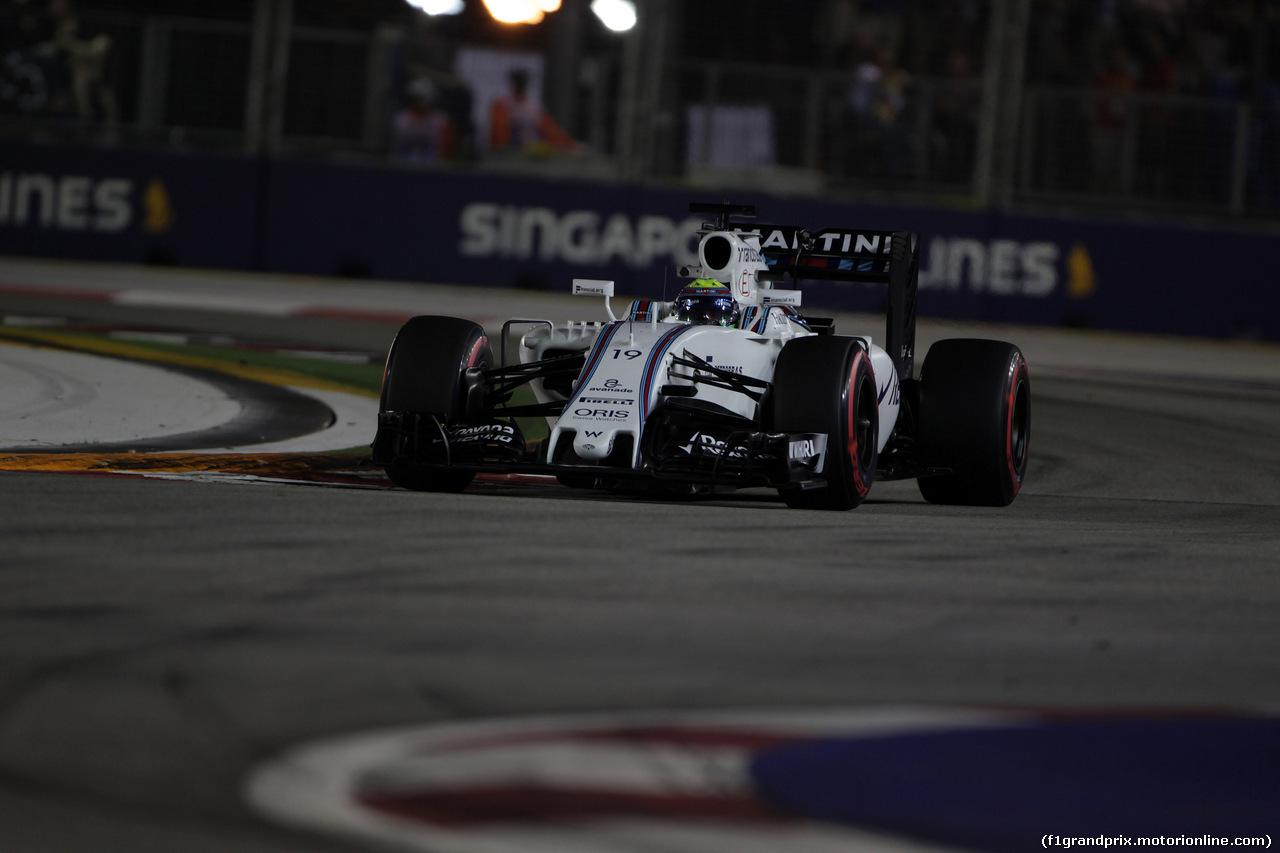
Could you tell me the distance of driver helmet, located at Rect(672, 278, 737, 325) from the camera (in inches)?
287

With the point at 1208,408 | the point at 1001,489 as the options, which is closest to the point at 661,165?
the point at 1208,408

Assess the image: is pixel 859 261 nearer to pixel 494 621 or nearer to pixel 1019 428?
pixel 1019 428

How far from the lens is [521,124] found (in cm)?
1825

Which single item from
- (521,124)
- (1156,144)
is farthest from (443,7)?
(1156,144)

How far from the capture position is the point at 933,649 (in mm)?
4066

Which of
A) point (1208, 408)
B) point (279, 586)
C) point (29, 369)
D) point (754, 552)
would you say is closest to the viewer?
point (279, 586)

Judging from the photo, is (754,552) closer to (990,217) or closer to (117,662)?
(117,662)

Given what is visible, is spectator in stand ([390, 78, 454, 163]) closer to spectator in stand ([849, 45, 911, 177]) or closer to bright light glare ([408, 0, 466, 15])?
bright light glare ([408, 0, 466, 15])

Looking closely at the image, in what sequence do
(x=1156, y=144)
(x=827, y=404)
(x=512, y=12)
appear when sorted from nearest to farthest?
(x=827, y=404) → (x=1156, y=144) → (x=512, y=12)

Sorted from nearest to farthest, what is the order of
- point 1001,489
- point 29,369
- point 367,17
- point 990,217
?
point 1001,489 → point 29,369 → point 990,217 → point 367,17

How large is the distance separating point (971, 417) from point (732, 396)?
1184 mm

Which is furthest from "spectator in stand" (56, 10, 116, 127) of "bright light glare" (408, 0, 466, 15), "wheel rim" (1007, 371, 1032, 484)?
"wheel rim" (1007, 371, 1032, 484)

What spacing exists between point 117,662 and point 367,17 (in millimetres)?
16619

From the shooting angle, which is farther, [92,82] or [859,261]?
[92,82]
